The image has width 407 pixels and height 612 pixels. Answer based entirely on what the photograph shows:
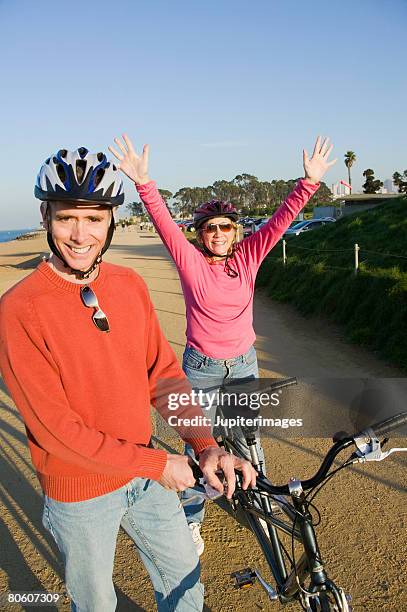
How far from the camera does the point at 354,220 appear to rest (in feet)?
56.5

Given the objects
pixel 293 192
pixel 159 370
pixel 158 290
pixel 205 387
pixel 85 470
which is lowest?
pixel 158 290

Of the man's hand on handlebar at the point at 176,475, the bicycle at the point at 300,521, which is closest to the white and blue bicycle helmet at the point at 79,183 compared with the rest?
the man's hand on handlebar at the point at 176,475

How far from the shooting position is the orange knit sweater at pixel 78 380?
174 cm

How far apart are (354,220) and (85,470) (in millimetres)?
16613

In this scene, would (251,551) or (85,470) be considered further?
(251,551)

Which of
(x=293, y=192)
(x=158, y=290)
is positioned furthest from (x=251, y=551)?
(x=158, y=290)

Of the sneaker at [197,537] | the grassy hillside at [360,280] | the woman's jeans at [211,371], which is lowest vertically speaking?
the sneaker at [197,537]

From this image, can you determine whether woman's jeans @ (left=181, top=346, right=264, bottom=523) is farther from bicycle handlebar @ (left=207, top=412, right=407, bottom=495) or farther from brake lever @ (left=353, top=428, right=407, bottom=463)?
brake lever @ (left=353, top=428, right=407, bottom=463)

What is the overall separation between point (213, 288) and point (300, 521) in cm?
172

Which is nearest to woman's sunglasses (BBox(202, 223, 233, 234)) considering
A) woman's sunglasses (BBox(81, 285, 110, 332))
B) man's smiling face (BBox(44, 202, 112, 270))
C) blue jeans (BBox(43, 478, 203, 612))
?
man's smiling face (BBox(44, 202, 112, 270))

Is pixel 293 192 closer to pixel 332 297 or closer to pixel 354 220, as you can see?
pixel 332 297

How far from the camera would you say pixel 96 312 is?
188cm

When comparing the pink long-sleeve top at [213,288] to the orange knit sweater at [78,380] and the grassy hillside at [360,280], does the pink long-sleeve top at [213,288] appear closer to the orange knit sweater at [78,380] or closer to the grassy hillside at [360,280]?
the orange knit sweater at [78,380]

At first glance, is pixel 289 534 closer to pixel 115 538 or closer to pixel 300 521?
pixel 300 521
